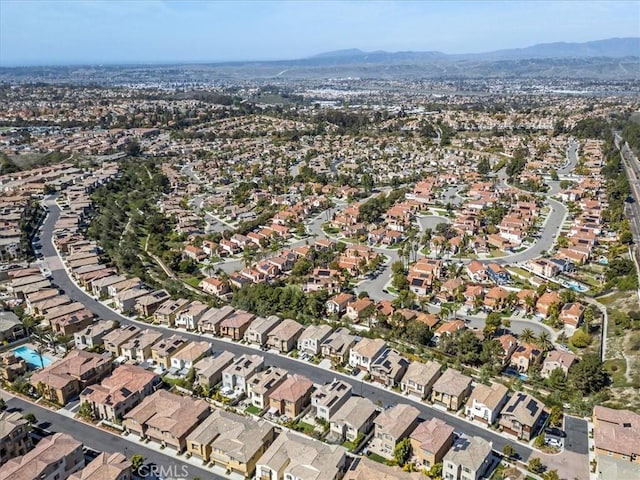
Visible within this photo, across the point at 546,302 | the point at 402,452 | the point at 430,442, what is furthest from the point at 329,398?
the point at 546,302


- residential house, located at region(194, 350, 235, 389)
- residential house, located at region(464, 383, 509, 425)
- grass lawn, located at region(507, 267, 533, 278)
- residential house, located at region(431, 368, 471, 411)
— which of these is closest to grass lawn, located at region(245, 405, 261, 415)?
residential house, located at region(194, 350, 235, 389)

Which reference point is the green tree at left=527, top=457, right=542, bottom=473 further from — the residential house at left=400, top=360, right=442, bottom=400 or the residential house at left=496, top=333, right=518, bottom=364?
the residential house at left=496, top=333, right=518, bottom=364

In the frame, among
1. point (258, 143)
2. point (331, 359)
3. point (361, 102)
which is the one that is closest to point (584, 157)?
point (258, 143)

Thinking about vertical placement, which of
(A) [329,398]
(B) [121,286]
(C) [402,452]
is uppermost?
(B) [121,286]

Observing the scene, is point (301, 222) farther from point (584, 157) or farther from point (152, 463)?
point (584, 157)

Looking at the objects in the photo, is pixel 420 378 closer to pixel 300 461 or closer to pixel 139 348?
pixel 300 461
